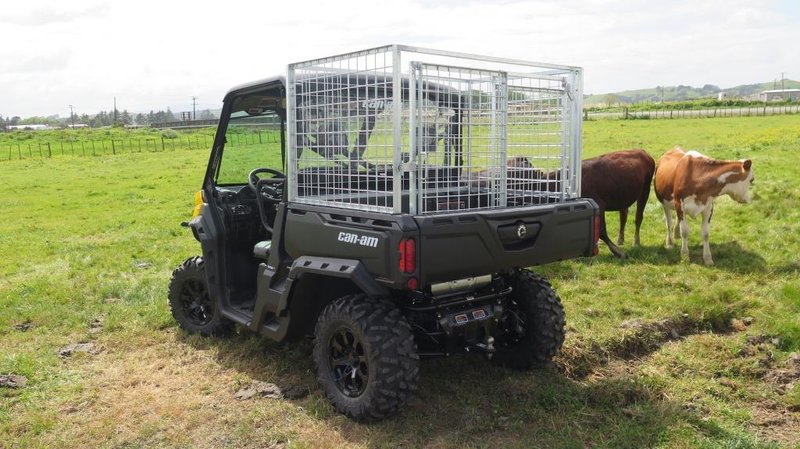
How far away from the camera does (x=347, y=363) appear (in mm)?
4715

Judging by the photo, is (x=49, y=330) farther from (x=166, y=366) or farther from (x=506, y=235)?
(x=506, y=235)

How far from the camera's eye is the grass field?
448 centimetres

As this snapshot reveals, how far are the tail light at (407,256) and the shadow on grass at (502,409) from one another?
1123 mm

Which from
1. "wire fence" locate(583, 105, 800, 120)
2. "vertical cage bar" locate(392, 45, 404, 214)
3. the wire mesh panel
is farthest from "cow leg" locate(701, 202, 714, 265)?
"wire fence" locate(583, 105, 800, 120)

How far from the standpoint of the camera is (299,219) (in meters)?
4.82

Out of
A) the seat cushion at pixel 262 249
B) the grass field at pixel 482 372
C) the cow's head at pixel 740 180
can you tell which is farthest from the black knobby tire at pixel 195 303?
the cow's head at pixel 740 180

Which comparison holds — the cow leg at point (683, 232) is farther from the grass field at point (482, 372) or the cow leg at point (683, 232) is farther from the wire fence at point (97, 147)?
the wire fence at point (97, 147)

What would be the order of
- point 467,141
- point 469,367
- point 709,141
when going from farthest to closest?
1. point 709,141
2. point 469,367
3. point 467,141

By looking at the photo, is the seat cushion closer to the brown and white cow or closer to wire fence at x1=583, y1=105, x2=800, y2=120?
the brown and white cow

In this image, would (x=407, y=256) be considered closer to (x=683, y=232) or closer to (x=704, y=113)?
(x=683, y=232)

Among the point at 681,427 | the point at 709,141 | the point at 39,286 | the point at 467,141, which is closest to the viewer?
the point at 681,427

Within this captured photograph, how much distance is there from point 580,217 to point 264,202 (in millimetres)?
2673

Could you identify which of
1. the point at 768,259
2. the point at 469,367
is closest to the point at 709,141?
the point at 768,259

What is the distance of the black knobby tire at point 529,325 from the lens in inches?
210
